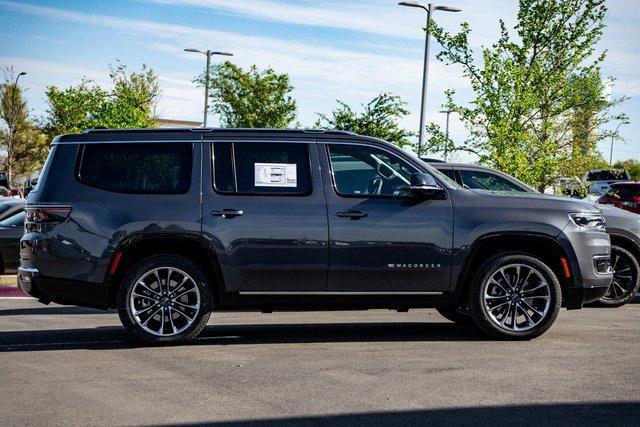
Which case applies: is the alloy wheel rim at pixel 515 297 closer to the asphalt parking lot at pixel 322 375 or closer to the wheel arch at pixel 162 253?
the asphalt parking lot at pixel 322 375

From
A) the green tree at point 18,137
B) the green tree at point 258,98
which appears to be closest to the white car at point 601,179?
the green tree at point 258,98

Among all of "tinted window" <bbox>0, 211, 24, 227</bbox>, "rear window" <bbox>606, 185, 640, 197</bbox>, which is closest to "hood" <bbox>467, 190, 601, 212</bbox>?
"tinted window" <bbox>0, 211, 24, 227</bbox>

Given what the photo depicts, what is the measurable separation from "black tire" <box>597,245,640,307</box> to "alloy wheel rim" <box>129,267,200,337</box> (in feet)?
19.8

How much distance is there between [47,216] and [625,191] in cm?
1815

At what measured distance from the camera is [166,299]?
8594 mm

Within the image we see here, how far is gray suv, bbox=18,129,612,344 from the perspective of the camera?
28.0ft

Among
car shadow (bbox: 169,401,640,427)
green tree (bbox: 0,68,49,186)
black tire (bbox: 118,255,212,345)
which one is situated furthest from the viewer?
green tree (bbox: 0,68,49,186)

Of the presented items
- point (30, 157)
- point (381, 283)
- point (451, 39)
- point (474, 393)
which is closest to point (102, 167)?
point (381, 283)

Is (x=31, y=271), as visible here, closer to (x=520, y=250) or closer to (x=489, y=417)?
(x=520, y=250)

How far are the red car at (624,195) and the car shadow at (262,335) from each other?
13070 millimetres

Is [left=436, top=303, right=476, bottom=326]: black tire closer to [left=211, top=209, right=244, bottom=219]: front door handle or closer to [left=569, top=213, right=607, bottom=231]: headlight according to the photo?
[left=569, top=213, right=607, bottom=231]: headlight

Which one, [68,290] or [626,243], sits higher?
[626,243]

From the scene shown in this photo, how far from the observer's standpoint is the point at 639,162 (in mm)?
96625

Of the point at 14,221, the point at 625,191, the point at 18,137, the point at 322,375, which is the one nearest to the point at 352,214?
the point at 322,375
